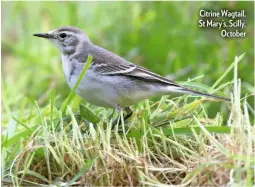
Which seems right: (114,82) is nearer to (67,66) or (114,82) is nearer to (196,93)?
(67,66)

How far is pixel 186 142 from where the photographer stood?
4.21 metres

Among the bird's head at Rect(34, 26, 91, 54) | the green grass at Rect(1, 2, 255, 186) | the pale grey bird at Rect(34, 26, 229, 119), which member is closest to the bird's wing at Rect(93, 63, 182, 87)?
the pale grey bird at Rect(34, 26, 229, 119)

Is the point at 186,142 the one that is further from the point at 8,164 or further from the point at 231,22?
the point at 231,22

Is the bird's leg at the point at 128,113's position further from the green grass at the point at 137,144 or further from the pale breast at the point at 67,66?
the pale breast at the point at 67,66

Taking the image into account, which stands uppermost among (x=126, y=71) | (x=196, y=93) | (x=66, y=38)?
(x=66, y=38)

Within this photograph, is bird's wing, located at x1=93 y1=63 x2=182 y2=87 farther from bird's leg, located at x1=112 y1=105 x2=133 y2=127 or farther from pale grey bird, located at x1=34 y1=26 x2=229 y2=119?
bird's leg, located at x1=112 y1=105 x2=133 y2=127

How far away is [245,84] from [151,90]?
2315 mm

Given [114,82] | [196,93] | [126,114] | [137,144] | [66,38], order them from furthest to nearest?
[66,38]
[114,82]
[126,114]
[196,93]
[137,144]

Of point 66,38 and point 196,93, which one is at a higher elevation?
point 66,38

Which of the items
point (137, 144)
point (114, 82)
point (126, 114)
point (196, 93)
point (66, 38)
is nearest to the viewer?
point (137, 144)

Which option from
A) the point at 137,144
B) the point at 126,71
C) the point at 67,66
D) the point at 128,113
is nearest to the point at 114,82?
the point at 126,71

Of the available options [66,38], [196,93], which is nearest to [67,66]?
[66,38]

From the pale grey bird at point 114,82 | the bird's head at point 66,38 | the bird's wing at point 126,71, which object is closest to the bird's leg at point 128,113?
the pale grey bird at point 114,82

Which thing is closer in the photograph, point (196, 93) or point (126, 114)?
point (196, 93)
